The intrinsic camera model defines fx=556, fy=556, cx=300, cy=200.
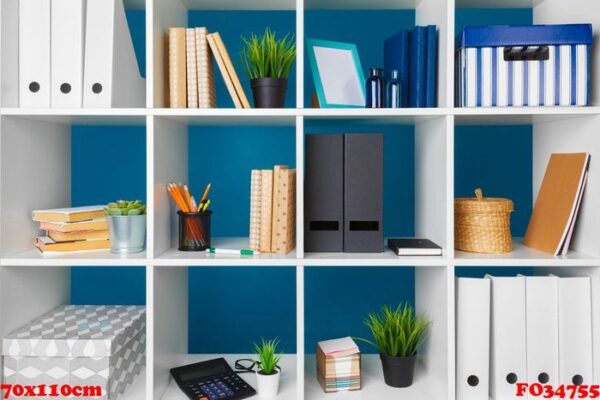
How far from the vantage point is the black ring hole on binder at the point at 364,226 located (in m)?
1.55

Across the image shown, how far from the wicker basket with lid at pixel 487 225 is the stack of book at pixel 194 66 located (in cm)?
69

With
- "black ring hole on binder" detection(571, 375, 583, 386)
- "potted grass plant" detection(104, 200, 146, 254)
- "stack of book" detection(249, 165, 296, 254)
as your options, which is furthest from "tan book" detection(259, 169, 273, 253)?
"black ring hole on binder" detection(571, 375, 583, 386)

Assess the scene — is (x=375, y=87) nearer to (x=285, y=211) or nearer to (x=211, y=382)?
(x=285, y=211)

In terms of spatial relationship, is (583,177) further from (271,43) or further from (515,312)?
(271,43)

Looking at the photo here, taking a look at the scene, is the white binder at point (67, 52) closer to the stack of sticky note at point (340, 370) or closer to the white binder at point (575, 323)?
the stack of sticky note at point (340, 370)

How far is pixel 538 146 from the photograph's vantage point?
1.83m

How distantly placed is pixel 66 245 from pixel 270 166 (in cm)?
73

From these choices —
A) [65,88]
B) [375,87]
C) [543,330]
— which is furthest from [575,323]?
[65,88]

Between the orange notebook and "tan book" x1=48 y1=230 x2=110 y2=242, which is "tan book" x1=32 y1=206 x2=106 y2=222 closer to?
"tan book" x1=48 y1=230 x2=110 y2=242

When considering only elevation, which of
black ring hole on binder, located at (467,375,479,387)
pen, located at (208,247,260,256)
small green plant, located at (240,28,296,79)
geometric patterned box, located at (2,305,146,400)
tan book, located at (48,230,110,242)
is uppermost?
small green plant, located at (240,28,296,79)

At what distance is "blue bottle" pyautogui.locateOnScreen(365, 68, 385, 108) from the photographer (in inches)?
59.6

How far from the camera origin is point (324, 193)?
153cm

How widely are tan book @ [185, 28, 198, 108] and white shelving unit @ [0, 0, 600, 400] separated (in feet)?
0.19

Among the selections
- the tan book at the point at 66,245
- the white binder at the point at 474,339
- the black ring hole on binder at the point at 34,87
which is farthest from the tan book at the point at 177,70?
the white binder at the point at 474,339
